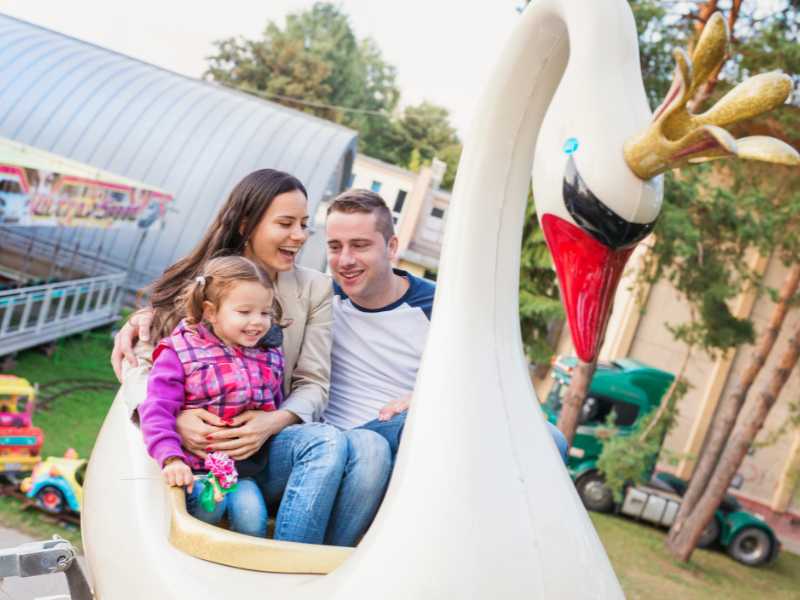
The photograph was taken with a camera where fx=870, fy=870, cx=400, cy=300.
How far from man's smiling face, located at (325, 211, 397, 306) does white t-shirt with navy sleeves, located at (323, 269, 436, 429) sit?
3.4 inches

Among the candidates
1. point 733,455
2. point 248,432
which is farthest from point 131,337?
point 733,455

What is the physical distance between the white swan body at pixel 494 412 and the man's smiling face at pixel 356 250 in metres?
0.58

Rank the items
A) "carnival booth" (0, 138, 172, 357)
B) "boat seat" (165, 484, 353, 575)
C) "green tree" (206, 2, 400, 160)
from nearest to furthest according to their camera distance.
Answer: "boat seat" (165, 484, 353, 575) → "carnival booth" (0, 138, 172, 357) → "green tree" (206, 2, 400, 160)

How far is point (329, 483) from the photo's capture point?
5.78 ft

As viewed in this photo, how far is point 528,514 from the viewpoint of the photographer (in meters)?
1.48

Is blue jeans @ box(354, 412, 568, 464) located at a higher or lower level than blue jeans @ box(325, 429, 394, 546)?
higher

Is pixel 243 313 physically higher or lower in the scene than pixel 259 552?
higher

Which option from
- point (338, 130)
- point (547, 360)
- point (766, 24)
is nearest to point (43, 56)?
point (338, 130)

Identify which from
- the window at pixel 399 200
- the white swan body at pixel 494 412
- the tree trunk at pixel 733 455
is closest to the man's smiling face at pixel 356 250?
the white swan body at pixel 494 412

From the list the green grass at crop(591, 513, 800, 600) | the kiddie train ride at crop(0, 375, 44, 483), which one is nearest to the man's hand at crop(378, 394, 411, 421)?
the kiddie train ride at crop(0, 375, 44, 483)

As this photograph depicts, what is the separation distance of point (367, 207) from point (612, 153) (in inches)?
37.4

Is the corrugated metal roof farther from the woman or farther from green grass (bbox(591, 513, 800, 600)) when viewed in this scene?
the woman

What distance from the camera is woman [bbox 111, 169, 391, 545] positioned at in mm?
1779

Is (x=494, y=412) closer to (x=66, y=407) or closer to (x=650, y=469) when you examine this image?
(x=66, y=407)
